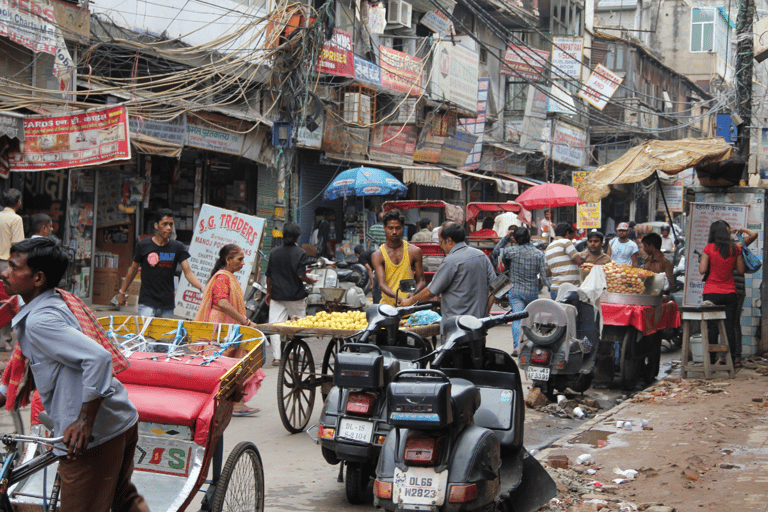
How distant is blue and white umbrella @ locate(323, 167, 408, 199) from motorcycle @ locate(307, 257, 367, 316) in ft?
8.70

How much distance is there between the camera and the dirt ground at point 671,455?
529 cm

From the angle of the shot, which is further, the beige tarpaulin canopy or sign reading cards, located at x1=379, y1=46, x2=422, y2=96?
sign reading cards, located at x1=379, y1=46, x2=422, y2=96

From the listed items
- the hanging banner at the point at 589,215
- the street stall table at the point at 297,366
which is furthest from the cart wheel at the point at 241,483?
the hanging banner at the point at 589,215

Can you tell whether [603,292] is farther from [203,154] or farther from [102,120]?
[203,154]

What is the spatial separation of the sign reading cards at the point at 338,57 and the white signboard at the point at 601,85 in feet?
23.5

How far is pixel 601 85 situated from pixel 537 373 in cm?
1615

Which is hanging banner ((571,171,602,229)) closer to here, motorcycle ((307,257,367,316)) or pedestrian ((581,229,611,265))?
motorcycle ((307,257,367,316))

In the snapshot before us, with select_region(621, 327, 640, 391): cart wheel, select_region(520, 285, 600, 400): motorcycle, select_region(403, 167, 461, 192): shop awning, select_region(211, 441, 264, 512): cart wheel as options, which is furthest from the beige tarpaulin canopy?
select_region(403, 167, 461, 192): shop awning

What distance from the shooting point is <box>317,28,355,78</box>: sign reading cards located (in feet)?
58.9

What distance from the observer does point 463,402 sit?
13.5 ft

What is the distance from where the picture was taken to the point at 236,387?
4238 millimetres

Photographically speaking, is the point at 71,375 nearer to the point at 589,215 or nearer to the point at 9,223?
the point at 9,223

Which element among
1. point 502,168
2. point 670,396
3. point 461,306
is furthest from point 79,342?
point 502,168

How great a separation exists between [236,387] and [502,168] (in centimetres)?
2693
